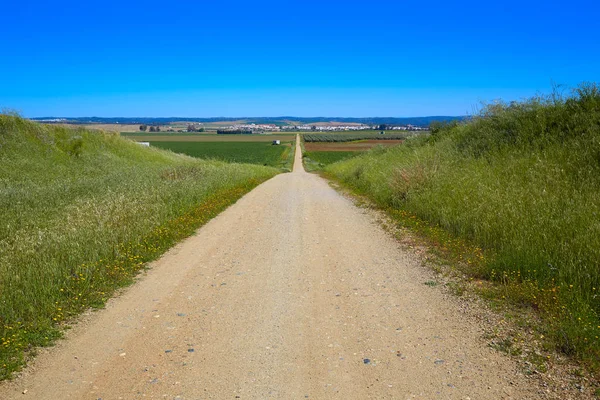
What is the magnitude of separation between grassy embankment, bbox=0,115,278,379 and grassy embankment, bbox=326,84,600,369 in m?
5.58

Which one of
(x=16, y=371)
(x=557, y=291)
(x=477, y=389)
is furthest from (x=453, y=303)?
(x=16, y=371)

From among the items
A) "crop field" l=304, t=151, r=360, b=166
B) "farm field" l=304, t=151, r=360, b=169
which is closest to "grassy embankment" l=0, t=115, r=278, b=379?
"farm field" l=304, t=151, r=360, b=169

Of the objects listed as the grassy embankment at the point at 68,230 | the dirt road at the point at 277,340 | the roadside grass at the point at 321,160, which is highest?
the grassy embankment at the point at 68,230

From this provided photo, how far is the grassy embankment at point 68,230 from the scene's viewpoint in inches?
236

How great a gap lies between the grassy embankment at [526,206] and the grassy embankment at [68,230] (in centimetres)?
558

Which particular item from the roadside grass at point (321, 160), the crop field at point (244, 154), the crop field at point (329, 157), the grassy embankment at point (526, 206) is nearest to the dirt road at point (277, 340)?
the grassy embankment at point (526, 206)

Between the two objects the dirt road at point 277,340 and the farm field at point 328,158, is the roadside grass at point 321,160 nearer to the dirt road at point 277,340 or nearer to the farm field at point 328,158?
the farm field at point 328,158

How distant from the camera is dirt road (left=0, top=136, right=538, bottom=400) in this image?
4395mm

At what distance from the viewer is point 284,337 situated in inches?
214

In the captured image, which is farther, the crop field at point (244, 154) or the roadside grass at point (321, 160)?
the crop field at point (244, 154)

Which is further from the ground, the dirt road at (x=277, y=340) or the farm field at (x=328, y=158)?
the dirt road at (x=277, y=340)

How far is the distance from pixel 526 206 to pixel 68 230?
949 cm

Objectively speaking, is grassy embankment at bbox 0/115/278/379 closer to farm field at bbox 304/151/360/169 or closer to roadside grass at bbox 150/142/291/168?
roadside grass at bbox 150/142/291/168

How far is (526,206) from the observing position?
9.36m
